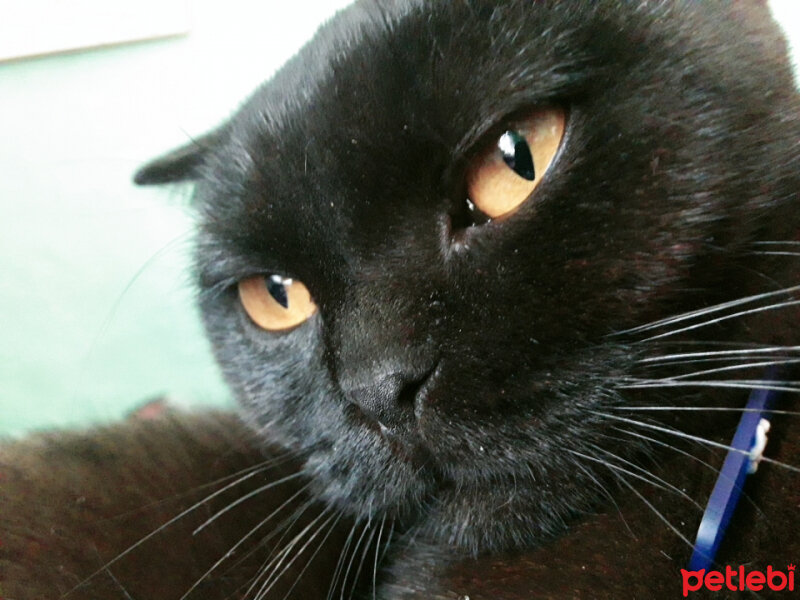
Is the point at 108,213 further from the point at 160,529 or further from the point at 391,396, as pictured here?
the point at 391,396

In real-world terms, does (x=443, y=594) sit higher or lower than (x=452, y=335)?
lower

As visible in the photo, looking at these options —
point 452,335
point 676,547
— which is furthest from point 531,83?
point 676,547

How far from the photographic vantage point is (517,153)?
1.78ft

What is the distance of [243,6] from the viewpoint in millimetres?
879

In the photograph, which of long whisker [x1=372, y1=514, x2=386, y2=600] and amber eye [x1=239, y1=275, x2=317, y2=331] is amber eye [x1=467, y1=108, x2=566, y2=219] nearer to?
amber eye [x1=239, y1=275, x2=317, y2=331]

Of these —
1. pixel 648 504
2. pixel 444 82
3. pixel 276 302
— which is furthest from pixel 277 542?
pixel 444 82

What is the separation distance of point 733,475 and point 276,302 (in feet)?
1.55

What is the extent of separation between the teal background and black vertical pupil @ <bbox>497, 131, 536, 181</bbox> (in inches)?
16.5

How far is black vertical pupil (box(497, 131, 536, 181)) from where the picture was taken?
21.4 inches

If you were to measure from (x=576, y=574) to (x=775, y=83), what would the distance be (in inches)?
18.5

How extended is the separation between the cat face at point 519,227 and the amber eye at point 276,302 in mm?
63

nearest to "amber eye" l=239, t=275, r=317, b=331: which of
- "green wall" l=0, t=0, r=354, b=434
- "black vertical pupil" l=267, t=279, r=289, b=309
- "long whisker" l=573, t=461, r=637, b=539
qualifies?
"black vertical pupil" l=267, t=279, r=289, b=309

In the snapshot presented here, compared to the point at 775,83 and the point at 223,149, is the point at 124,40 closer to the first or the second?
the point at 223,149

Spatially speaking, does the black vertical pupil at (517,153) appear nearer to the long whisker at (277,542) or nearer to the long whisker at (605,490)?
the long whisker at (605,490)
